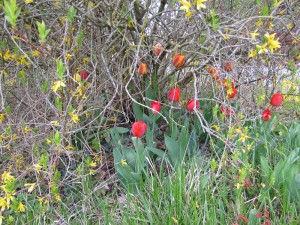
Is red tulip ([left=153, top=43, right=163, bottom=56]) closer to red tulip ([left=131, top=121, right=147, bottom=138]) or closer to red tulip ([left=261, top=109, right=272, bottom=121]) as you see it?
red tulip ([left=131, top=121, right=147, bottom=138])

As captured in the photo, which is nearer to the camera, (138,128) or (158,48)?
(138,128)

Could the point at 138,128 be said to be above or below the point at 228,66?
below

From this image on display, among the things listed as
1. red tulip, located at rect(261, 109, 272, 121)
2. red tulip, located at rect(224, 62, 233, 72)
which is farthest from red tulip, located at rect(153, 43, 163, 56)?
red tulip, located at rect(261, 109, 272, 121)

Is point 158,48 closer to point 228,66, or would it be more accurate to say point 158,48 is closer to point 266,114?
point 228,66

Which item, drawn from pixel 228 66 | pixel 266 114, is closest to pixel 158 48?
pixel 228 66

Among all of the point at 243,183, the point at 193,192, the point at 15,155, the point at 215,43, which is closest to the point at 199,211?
the point at 193,192

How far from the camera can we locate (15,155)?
230 centimetres

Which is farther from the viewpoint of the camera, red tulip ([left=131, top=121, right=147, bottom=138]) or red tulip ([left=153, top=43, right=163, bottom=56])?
red tulip ([left=153, top=43, right=163, bottom=56])

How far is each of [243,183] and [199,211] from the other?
226mm

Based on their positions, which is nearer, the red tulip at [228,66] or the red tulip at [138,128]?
the red tulip at [138,128]

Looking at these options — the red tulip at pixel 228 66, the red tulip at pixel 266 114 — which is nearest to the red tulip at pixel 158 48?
the red tulip at pixel 228 66

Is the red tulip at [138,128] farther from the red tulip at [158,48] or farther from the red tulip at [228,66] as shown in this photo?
the red tulip at [228,66]

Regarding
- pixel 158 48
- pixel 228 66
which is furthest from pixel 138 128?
pixel 228 66

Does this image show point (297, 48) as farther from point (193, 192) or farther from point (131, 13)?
point (193, 192)
